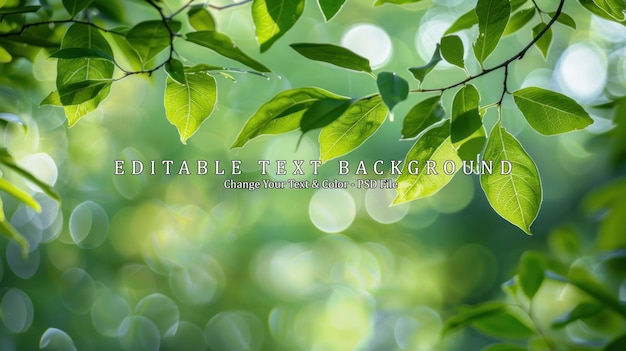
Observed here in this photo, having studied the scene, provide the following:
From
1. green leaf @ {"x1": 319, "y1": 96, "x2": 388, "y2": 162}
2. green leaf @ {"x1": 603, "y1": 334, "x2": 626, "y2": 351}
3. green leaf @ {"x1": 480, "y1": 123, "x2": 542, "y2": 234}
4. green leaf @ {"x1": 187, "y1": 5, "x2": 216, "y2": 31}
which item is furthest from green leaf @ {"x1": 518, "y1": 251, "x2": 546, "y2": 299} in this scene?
green leaf @ {"x1": 187, "y1": 5, "x2": 216, "y2": 31}

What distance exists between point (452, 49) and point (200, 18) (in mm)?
303

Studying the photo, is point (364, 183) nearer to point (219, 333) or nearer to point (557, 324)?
point (557, 324)

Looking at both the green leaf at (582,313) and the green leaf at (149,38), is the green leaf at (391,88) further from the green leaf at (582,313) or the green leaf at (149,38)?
the green leaf at (582,313)

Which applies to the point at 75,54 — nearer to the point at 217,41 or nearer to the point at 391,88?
the point at 217,41

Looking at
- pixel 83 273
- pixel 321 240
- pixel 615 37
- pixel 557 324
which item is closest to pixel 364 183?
pixel 557 324

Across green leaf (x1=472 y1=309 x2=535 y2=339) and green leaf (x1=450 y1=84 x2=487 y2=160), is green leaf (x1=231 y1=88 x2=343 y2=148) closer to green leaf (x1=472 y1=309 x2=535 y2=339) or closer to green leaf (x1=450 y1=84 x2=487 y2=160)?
green leaf (x1=450 y1=84 x2=487 y2=160)

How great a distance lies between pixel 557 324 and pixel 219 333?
113 inches

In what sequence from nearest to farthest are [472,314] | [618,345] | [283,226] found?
[618,345] → [472,314] → [283,226]

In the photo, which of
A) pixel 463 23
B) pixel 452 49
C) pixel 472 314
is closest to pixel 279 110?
pixel 452 49

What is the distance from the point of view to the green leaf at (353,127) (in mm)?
461

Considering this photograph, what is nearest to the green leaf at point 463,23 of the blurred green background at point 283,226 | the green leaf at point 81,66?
the green leaf at point 81,66

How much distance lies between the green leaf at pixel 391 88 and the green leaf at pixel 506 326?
51 centimetres

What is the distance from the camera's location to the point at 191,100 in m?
0.48

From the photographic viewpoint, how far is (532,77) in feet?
10.6
